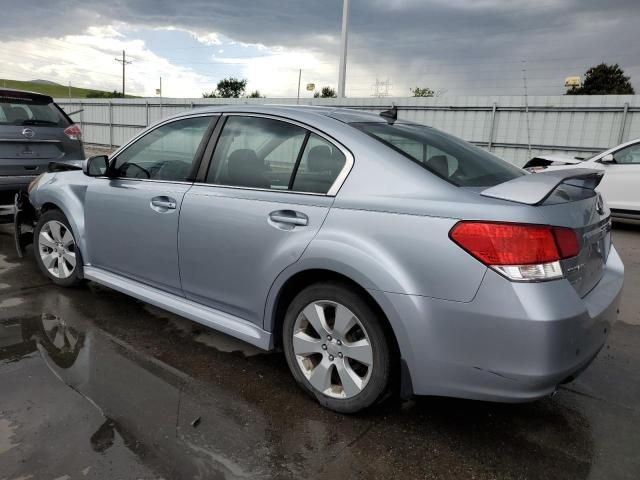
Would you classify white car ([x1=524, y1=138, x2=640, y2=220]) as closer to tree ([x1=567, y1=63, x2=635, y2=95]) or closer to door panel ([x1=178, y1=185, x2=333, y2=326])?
door panel ([x1=178, y1=185, x2=333, y2=326])

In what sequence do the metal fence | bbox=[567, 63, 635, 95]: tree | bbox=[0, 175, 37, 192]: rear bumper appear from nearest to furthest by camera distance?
bbox=[0, 175, 37, 192]: rear bumper, the metal fence, bbox=[567, 63, 635, 95]: tree

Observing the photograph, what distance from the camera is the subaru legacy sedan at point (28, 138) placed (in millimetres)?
6281

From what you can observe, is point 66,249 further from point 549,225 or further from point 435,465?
point 549,225

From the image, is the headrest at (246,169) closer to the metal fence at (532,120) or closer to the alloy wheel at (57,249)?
the alloy wheel at (57,249)

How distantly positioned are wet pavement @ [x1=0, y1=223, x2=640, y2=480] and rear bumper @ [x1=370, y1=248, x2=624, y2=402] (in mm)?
389

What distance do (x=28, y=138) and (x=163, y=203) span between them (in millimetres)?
4152

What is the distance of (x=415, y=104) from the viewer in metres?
14.8

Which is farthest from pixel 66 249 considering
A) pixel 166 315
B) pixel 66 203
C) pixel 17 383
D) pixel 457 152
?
pixel 457 152

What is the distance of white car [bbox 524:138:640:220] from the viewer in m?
8.64

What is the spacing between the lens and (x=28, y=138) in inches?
253

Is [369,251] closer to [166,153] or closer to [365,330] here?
[365,330]

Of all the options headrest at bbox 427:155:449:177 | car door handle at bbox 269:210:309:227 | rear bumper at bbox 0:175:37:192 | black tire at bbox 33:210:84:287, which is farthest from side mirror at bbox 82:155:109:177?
rear bumper at bbox 0:175:37:192

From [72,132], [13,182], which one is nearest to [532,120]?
[72,132]

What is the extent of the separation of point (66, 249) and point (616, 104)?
12.0 metres
